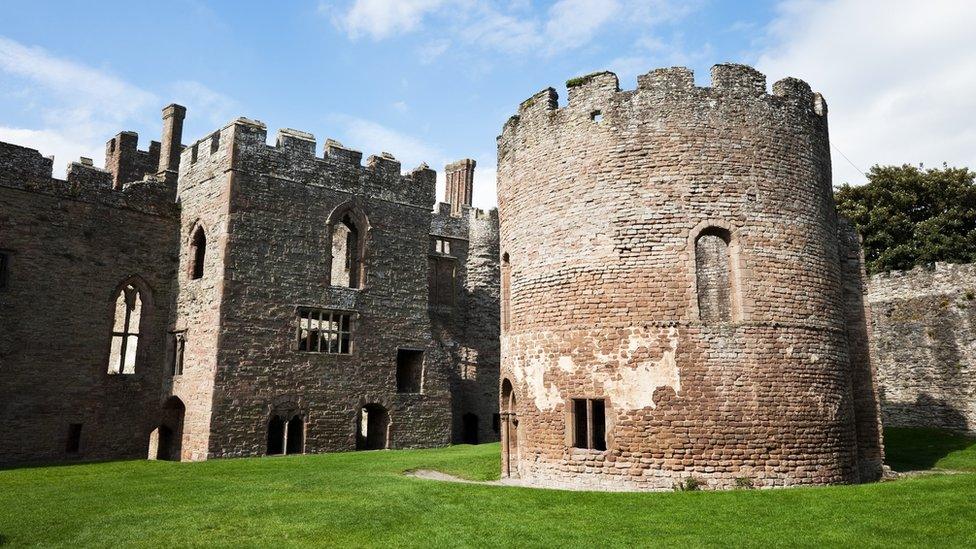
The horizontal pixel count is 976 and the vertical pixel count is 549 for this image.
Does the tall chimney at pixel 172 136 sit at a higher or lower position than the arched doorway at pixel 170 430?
higher

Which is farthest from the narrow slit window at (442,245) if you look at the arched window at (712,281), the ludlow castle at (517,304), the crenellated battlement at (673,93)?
the crenellated battlement at (673,93)

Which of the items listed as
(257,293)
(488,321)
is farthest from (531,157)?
(488,321)

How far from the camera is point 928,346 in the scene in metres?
24.8

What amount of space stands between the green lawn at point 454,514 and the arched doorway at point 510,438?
1974mm

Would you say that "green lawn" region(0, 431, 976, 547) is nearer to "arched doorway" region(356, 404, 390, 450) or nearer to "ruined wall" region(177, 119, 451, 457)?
"ruined wall" region(177, 119, 451, 457)

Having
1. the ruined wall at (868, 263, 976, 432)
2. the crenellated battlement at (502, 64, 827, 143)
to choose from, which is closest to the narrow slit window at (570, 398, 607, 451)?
the crenellated battlement at (502, 64, 827, 143)

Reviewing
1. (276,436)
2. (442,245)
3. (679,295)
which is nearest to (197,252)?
(276,436)

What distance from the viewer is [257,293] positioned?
21.0 metres

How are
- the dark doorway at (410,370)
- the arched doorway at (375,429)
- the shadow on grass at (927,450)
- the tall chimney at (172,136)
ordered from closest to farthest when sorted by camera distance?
the shadow on grass at (927,450) < the arched doorway at (375,429) < the dark doorway at (410,370) < the tall chimney at (172,136)

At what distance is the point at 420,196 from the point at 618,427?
46.8 feet

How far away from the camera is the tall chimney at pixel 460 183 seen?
118 feet

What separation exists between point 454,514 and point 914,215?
3133 cm

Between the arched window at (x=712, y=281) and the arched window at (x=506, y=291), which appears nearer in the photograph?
the arched window at (x=506, y=291)

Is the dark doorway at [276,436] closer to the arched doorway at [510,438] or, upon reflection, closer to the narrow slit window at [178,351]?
the narrow slit window at [178,351]
